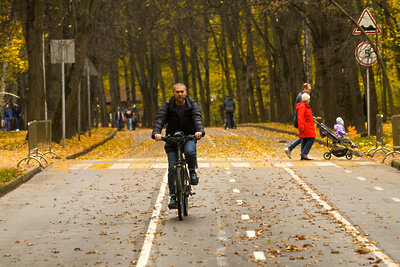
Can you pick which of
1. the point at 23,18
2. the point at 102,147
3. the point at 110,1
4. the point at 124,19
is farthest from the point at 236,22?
the point at 23,18

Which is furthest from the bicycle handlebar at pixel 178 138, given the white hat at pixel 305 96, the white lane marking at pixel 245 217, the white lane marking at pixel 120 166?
the white hat at pixel 305 96

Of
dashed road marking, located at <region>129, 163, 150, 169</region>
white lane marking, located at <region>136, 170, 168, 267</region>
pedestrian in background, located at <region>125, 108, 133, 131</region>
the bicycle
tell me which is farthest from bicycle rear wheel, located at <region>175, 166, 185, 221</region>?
pedestrian in background, located at <region>125, 108, 133, 131</region>

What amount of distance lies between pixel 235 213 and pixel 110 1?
29801 mm

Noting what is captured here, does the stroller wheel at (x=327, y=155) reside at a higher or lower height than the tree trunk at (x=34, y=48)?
lower

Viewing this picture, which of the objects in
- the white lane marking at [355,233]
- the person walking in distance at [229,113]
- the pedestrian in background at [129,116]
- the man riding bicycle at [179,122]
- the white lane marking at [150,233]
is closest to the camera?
the white lane marking at [355,233]

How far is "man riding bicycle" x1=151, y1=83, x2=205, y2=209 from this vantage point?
11.4 metres

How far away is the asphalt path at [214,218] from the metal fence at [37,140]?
1.47 m

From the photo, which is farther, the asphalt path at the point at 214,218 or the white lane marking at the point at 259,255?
the asphalt path at the point at 214,218

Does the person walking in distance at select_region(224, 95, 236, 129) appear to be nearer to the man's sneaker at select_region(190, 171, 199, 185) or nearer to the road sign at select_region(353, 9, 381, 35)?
the road sign at select_region(353, 9, 381, 35)

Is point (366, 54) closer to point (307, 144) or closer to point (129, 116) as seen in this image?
point (307, 144)

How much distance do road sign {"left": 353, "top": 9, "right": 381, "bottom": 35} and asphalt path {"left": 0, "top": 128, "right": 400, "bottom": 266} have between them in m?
6.00

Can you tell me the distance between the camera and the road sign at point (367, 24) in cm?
2353

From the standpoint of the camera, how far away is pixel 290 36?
41906mm

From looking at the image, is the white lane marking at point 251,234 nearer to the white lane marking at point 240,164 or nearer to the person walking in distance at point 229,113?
the white lane marking at point 240,164
